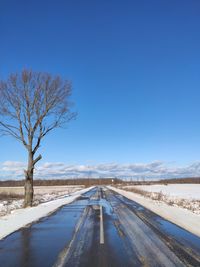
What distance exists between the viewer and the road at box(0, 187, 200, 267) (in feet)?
25.9

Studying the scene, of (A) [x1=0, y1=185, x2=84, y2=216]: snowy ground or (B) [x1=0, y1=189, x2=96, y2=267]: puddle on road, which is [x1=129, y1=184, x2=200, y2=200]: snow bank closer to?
(A) [x1=0, y1=185, x2=84, y2=216]: snowy ground

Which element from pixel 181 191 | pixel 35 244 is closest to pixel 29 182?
pixel 35 244

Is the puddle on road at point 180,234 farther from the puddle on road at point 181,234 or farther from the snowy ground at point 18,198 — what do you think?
the snowy ground at point 18,198

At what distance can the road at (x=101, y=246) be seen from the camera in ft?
25.9

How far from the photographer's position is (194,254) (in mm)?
8688

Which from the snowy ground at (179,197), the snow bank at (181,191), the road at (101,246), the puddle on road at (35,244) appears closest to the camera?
the road at (101,246)

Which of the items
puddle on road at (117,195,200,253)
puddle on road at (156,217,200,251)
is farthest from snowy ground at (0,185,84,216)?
puddle on road at (156,217,200,251)

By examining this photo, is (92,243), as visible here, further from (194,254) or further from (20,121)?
(20,121)

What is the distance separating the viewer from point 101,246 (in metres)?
9.66

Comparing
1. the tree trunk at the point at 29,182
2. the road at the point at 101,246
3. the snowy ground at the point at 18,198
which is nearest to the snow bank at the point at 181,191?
the snowy ground at the point at 18,198

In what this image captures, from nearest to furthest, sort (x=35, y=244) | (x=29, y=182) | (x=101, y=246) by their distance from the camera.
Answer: (x=101, y=246), (x=35, y=244), (x=29, y=182)

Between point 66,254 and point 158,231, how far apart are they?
16.3ft

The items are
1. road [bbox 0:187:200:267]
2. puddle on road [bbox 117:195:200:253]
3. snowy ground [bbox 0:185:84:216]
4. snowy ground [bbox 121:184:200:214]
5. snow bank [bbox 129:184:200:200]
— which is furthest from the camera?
snow bank [bbox 129:184:200:200]

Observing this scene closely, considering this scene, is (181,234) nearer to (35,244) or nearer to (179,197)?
(35,244)
